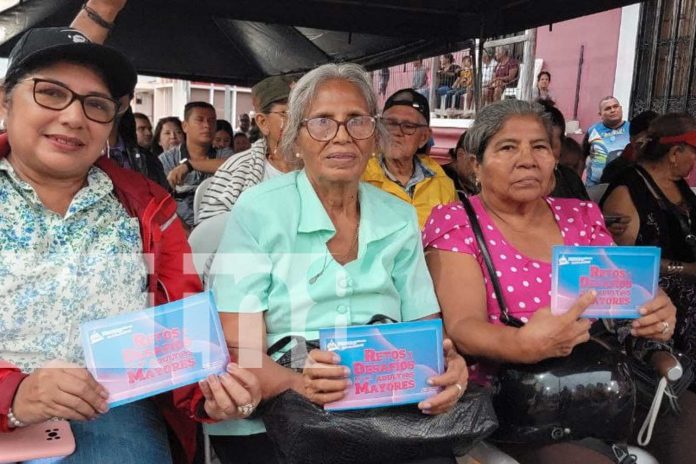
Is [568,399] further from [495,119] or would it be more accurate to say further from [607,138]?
[607,138]

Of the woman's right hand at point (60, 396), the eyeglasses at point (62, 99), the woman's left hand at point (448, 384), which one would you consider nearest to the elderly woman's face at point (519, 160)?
the woman's left hand at point (448, 384)

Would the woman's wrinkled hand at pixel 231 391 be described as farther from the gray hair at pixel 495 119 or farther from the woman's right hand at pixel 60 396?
the gray hair at pixel 495 119

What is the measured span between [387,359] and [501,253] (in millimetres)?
782

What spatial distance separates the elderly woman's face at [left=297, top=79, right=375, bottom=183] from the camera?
1938mm

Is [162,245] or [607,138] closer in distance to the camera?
[162,245]

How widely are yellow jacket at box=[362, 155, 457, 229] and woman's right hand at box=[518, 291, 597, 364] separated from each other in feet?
4.72

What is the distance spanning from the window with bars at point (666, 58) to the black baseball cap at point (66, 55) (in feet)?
23.7

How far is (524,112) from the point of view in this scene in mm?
2250

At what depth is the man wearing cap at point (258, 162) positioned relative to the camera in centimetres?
284

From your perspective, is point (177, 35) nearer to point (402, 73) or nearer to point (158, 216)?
point (158, 216)

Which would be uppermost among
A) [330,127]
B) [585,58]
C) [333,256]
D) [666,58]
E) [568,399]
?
[585,58]

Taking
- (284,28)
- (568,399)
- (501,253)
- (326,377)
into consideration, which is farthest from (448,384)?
(284,28)

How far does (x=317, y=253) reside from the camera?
6.16 ft

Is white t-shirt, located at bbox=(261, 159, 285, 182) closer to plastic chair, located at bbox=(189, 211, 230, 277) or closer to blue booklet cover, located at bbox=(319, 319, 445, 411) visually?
plastic chair, located at bbox=(189, 211, 230, 277)
